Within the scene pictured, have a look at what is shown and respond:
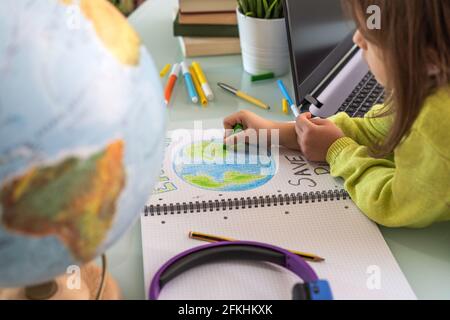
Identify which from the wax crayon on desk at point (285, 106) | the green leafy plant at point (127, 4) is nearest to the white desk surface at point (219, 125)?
the wax crayon on desk at point (285, 106)

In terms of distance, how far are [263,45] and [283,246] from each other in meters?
0.49

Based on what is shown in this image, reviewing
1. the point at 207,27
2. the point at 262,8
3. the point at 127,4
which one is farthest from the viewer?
the point at 127,4

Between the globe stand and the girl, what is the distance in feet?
1.04

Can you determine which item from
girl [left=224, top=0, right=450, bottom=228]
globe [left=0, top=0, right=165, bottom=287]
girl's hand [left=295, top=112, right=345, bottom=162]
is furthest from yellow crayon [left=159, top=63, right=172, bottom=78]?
globe [left=0, top=0, right=165, bottom=287]

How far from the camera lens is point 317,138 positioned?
85 centimetres

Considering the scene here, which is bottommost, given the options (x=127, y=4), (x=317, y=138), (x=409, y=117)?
(x=127, y=4)

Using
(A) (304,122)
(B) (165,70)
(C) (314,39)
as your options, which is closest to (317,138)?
(A) (304,122)

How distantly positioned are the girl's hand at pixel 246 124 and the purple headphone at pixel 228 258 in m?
0.26

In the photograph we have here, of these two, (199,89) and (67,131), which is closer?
(67,131)

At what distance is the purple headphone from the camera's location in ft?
2.03

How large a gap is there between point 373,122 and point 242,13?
1.06ft

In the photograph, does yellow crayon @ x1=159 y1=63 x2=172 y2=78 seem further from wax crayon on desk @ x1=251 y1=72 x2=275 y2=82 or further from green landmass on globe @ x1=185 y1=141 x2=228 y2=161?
green landmass on globe @ x1=185 y1=141 x2=228 y2=161

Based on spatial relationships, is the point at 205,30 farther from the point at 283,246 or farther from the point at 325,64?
the point at 283,246

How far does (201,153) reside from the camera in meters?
0.86
